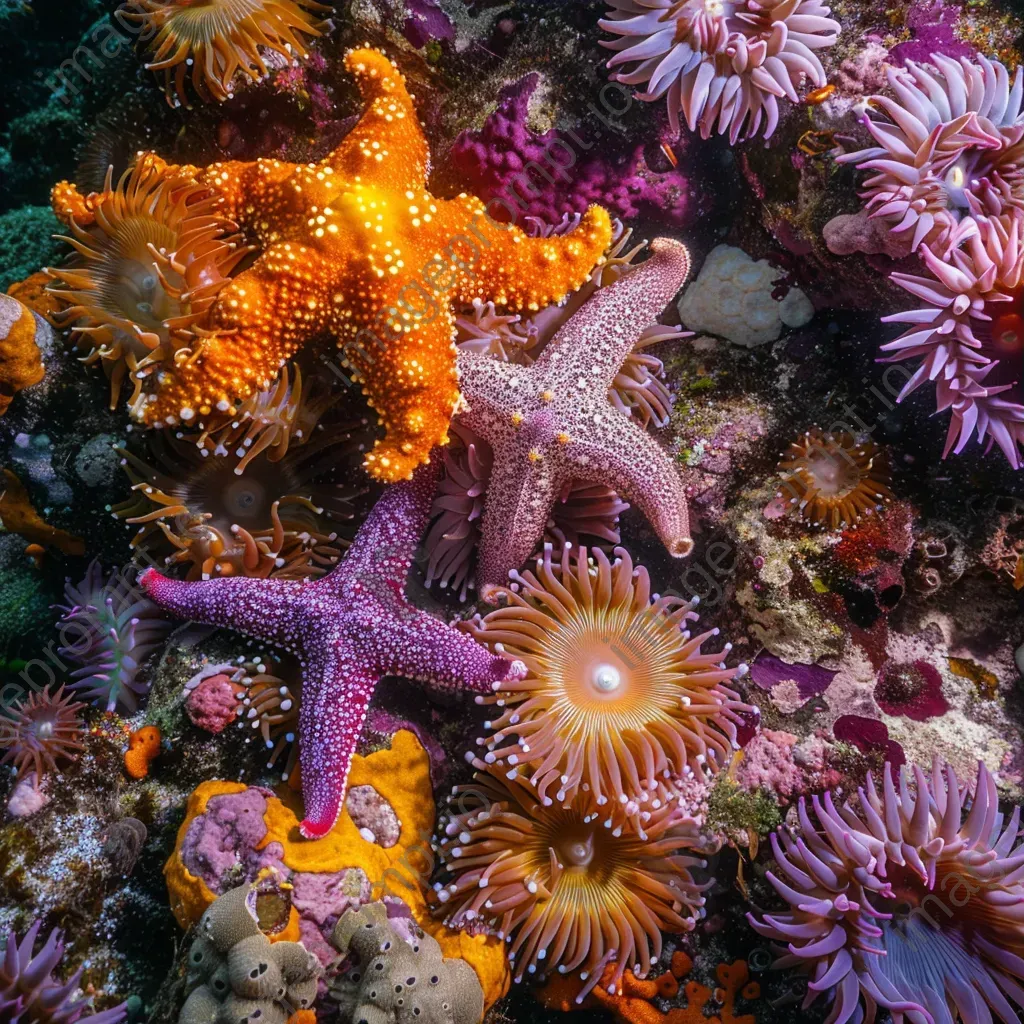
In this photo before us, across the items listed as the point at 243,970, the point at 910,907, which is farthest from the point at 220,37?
the point at 910,907

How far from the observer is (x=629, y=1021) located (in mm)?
3359

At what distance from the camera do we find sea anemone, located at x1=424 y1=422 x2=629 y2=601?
3523 mm

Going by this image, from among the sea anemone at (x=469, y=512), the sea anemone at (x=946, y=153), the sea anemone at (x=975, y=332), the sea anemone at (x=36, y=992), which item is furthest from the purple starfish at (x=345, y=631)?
the sea anemone at (x=946, y=153)

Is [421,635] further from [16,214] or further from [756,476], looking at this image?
[16,214]

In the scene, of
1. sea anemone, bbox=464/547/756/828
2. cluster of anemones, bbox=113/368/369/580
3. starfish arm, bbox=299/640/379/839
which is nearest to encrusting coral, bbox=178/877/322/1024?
starfish arm, bbox=299/640/379/839

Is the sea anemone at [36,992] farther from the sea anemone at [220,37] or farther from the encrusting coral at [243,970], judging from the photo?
the sea anemone at [220,37]

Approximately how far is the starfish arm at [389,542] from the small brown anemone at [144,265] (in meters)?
1.17

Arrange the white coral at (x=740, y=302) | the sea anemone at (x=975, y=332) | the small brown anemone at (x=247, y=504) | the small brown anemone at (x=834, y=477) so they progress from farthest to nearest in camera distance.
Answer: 1. the white coral at (x=740, y=302)
2. the small brown anemone at (x=247, y=504)
3. the small brown anemone at (x=834, y=477)
4. the sea anemone at (x=975, y=332)

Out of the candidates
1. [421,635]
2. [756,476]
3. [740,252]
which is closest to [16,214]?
[421,635]

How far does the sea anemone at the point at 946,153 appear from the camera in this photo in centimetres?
281

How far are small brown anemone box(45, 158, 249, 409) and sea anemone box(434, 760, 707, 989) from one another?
2.56 m

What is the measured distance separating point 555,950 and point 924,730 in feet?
6.92

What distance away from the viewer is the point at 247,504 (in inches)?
145

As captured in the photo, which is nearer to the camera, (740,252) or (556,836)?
(556,836)
